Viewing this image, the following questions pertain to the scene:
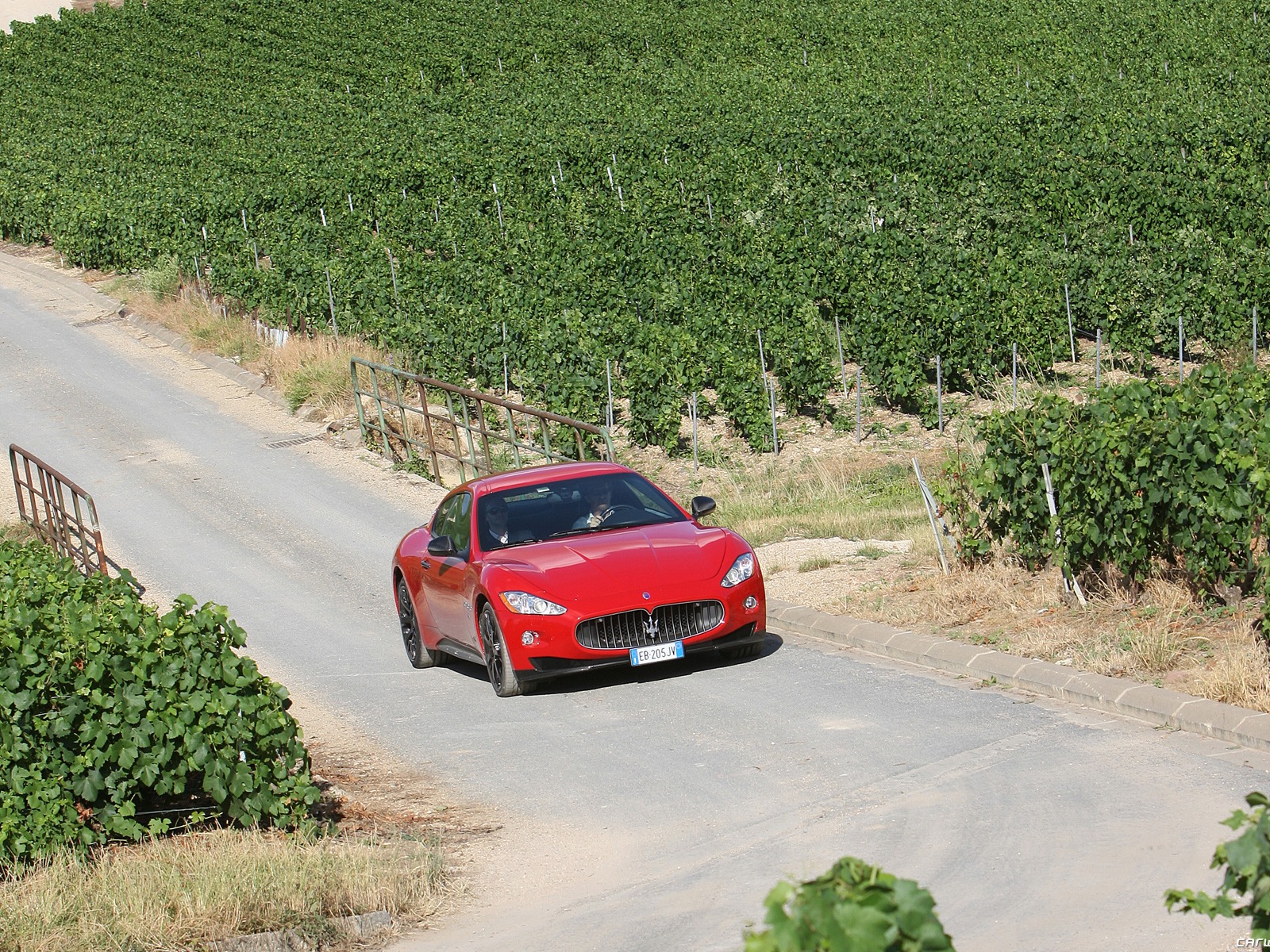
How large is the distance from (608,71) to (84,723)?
179 ft

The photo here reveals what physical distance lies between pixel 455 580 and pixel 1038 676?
181 inches

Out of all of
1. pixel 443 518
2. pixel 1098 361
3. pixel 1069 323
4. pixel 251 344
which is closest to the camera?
pixel 443 518

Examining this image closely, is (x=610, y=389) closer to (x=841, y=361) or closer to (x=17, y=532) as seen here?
(x=841, y=361)

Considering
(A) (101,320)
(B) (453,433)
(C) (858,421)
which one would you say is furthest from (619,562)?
(A) (101,320)

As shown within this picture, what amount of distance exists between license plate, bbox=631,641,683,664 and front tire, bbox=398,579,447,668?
2.60 metres

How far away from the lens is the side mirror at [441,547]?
501 inches

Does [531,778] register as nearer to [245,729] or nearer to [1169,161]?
[245,729]

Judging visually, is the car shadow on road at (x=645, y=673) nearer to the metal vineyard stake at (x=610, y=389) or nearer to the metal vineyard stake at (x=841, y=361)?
the metal vineyard stake at (x=610, y=389)

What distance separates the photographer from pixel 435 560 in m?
13.1

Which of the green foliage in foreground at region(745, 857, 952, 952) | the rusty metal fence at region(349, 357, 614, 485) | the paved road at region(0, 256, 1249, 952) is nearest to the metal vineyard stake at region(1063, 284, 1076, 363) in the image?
the rusty metal fence at region(349, 357, 614, 485)

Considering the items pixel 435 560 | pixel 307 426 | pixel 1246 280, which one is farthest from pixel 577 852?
pixel 1246 280

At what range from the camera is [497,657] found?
11938 mm

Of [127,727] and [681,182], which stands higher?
[681,182]

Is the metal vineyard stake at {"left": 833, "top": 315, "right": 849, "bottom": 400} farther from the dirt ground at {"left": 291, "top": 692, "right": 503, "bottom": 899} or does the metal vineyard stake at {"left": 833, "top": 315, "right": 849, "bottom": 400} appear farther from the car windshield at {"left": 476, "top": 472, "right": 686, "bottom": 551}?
the dirt ground at {"left": 291, "top": 692, "right": 503, "bottom": 899}
